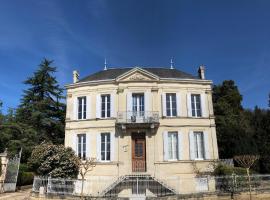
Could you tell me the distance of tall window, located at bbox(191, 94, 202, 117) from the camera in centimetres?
1955

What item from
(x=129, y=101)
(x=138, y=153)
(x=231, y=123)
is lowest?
(x=138, y=153)

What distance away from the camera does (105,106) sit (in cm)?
1953

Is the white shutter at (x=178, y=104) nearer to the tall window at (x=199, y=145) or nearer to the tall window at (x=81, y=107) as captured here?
the tall window at (x=199, y=145)

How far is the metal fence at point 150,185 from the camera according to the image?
14.0 meters

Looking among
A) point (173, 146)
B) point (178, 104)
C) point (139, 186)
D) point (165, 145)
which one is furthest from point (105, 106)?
point (139, 186)

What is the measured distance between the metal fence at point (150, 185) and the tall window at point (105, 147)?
1.52 metres

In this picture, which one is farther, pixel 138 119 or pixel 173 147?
pixel 173 147

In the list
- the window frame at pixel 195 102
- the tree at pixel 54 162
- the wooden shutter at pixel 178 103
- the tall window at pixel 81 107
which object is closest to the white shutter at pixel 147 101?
the wooden shutter at pixel 178 103

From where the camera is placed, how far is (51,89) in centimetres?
2917

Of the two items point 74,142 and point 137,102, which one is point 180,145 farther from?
point 74,142

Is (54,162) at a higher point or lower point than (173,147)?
lower

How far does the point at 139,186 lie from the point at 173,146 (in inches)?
171

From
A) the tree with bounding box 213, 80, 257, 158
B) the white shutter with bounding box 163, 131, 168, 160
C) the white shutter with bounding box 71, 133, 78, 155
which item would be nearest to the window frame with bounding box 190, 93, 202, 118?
the white shutter with bounding box 163, 131, 168, 160

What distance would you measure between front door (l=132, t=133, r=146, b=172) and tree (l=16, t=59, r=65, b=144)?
11416mm
